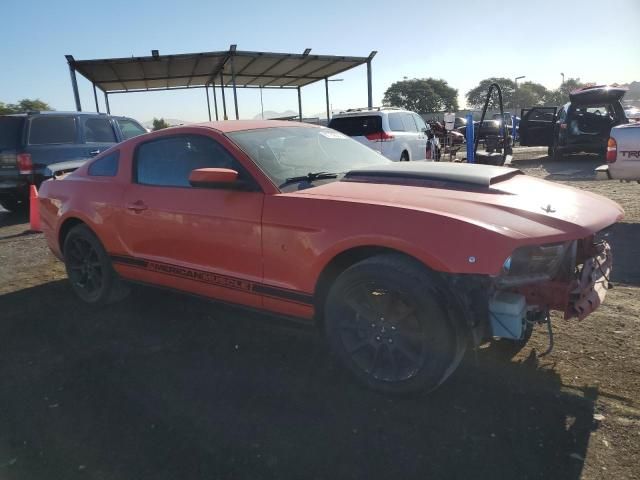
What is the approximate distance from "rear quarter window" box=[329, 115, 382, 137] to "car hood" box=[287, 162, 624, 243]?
25.7 ft

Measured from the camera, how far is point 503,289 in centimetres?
249

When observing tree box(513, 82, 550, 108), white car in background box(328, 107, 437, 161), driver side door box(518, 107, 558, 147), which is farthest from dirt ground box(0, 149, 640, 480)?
tree box(513, 82, 550, 108)

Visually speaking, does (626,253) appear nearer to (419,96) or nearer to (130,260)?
(130,260)

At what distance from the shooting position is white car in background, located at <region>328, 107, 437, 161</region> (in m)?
11.0

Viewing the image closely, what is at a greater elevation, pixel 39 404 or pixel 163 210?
pixel 163 210

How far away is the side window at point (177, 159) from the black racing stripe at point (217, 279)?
0.63m

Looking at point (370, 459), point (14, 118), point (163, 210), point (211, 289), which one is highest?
point (14, 118)

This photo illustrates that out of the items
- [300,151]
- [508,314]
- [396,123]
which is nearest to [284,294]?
[300,151]

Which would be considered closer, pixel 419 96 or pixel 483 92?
pixel 419 96

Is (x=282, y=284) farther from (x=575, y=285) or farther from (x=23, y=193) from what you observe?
(x=23, y=193)

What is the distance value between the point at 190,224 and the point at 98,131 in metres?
7.21

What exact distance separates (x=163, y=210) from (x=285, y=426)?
188cm

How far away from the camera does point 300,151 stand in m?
3.62

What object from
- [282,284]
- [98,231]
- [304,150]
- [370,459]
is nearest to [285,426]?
[370,459]
